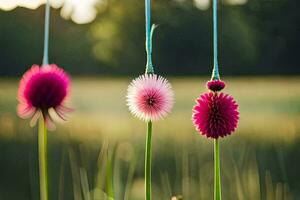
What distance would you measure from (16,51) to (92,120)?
5.63 metres

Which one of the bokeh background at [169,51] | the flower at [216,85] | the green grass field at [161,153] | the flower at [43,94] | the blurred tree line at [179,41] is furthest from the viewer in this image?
the blurred tree line at [179,41]

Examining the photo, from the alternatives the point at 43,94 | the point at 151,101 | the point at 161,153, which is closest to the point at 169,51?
the point at 161,153

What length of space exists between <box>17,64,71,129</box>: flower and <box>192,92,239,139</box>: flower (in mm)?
245

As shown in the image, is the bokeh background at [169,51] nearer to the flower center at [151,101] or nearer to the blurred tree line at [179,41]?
the blurred tree line at [179,41]

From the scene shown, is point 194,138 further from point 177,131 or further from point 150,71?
point 150,71

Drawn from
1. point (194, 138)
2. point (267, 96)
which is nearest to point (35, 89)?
point (194, 138)

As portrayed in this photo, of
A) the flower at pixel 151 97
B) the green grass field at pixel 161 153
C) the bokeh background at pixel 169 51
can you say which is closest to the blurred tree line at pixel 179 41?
the bokeh background at pixel 169 51

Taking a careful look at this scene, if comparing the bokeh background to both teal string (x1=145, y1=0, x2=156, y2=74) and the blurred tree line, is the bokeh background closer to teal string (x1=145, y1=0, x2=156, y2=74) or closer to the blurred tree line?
the blurred tree line

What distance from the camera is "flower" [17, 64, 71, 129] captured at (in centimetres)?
117

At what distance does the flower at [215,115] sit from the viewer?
4.26ft

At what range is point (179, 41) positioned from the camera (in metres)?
12.9

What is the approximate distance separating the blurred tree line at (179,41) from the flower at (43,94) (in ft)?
34.7

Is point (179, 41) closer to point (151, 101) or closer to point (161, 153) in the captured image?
point (161, 153)

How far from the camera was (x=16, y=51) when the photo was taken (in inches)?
477
